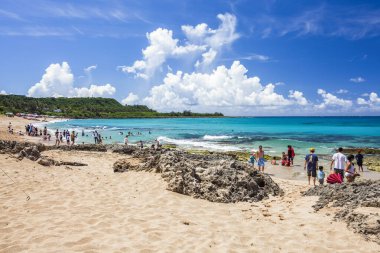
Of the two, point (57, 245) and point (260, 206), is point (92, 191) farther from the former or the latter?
point (260, 206)

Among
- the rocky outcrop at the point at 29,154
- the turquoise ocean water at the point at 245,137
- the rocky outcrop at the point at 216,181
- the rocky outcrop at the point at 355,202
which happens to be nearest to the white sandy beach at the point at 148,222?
the rocky outcrop at the point at 355,202

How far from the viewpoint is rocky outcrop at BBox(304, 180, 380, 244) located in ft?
27.0

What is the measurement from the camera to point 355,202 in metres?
9.97

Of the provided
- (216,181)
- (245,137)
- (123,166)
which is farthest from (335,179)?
(245,137)

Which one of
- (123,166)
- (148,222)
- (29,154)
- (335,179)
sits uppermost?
(29,154)

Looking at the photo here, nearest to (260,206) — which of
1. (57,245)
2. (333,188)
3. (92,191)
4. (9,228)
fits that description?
(333,188)

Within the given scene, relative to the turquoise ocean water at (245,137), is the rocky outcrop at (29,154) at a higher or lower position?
higher

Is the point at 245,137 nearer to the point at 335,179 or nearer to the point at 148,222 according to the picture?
the point at 335,179

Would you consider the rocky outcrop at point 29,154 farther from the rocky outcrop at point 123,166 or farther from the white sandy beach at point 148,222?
the rocky outcrop at point 123,166

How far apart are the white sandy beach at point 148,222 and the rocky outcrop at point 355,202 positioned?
0.28m

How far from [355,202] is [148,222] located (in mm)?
6311

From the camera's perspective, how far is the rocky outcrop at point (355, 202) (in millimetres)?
8227

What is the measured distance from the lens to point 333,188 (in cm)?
1207

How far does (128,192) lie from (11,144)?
9921 millimetres
